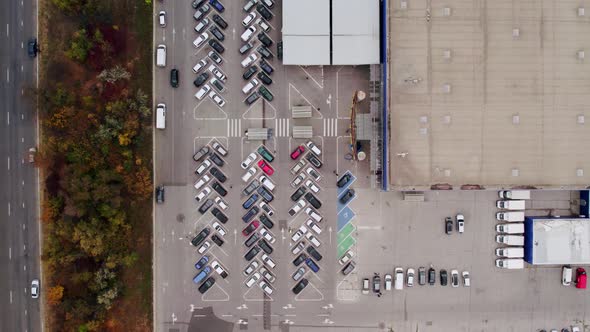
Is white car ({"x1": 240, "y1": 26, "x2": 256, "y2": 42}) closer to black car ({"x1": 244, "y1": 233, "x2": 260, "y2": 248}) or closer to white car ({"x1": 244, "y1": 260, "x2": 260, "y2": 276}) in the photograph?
black car ({"x1": 244, "y1": 233, "x2": 260, "y2": 248})

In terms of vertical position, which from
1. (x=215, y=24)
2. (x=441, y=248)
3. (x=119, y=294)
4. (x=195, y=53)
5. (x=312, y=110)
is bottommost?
(x=119, y=294)

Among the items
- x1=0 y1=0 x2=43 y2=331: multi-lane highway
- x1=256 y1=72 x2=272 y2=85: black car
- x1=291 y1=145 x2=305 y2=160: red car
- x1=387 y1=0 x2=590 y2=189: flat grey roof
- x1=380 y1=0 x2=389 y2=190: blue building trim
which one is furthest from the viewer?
x1=291 y1=145 x2=305 y2=160: red car

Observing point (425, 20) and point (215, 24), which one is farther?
point (215, 24)

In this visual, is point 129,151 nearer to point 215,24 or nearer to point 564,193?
point 215,24

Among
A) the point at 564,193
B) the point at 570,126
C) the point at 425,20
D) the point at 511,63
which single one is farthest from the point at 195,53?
the point at 564,193

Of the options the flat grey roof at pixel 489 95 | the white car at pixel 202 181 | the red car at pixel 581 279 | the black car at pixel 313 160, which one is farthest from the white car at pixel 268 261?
the red car at pixel 581 279

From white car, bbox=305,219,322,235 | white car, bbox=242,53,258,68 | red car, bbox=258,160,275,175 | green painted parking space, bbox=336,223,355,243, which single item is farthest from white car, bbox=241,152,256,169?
green painted parking space, bbox=336,223,355,243

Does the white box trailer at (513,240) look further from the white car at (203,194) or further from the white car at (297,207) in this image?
the white car at (203,194)
